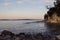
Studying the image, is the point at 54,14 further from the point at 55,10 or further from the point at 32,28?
the point at 32,28

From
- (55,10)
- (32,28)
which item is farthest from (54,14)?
(32,28)

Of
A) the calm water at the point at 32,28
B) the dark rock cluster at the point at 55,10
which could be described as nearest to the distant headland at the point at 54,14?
the dark rock cluster at the point at 55,10

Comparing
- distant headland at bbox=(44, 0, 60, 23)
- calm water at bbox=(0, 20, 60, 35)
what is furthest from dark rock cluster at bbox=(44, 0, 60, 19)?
calm water at bbox=(0, 20, 60, 35)

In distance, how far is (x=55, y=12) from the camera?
82188 mm

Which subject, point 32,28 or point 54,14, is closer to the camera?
point 32,28

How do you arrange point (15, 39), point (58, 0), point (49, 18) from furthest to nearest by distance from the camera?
point (49, 18) → point (58, 0) → point (15, 39)

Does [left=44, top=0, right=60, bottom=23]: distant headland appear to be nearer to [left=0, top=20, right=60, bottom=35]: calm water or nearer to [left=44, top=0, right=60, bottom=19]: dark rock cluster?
[left=44, top=0, right=60, bottom=19]: dark rock cluster

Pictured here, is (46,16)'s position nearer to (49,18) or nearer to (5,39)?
(49,18)

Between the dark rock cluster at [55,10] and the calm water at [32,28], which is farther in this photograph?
the dark rock cluster at [55,10]

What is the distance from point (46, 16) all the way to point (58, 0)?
1736cm

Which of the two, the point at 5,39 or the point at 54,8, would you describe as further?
the point at 54,8

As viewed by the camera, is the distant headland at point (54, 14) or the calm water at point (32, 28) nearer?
the calm water at point (32, 28)

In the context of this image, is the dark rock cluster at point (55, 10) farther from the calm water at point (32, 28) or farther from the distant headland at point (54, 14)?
the calm water at point (32, 28)

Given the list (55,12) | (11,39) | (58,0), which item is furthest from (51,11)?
(11,39)
